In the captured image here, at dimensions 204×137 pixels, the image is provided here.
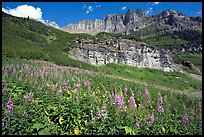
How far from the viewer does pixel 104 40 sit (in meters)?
74.5

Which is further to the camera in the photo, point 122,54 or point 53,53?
point 122,54

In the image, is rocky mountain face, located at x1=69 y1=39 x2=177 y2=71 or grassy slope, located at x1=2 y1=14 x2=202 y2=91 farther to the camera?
rocky mountain face, located at x1=69 y1=39 x2=177 y2=71

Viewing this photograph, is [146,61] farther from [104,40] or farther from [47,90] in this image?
[47,90]

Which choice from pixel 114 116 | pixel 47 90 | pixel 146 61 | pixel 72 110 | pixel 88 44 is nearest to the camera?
pixel 114 116

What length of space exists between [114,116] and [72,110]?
1.42m

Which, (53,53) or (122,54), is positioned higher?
(122,54)

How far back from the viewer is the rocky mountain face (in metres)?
64.6

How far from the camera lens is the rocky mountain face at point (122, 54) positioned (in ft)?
212

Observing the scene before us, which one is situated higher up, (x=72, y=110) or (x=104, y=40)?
(x=104, y=40)

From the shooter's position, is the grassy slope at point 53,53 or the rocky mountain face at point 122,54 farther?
the rocky mountain face at point 122,54

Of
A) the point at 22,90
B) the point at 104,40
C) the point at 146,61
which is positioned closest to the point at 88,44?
the point at 104,40

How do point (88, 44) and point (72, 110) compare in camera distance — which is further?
point (88, 44)

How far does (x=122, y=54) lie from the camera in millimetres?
72688

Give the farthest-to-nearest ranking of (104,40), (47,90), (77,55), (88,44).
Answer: (104,40)
(88,44)
(77,55)
(47,90)
